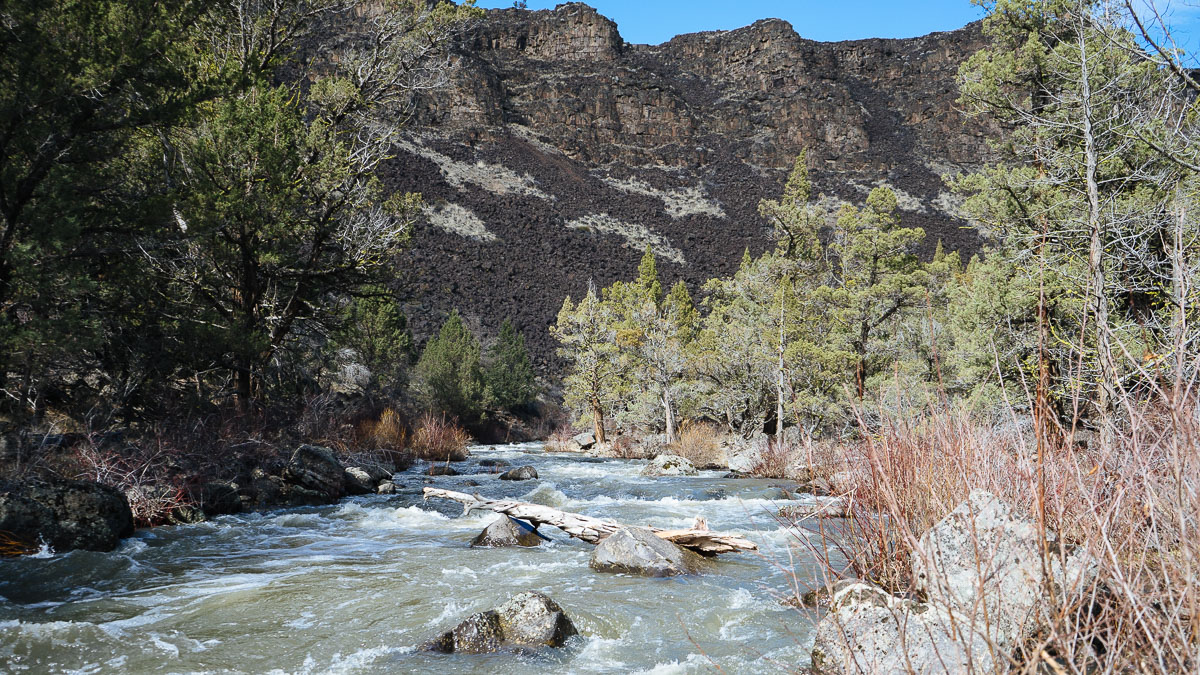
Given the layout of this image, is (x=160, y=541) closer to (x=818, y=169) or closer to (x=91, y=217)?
(x=91, y=217)

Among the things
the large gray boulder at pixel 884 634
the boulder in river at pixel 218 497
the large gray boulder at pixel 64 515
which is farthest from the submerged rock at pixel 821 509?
the boulder in river at pixel 218 497

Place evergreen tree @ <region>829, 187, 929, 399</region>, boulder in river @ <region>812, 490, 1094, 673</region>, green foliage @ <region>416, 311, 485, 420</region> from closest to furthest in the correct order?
boulder in river @ <region>812, 490, 1094, 673</region>
evergreen tree @ <region>829, 187, 929, 399</region>
green foliage @ <region>416, 311, 485, 420</region>

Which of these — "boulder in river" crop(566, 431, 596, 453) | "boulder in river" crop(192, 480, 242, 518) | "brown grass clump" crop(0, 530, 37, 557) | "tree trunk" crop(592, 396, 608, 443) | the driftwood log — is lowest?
"boulder in river" crop(566, 431, 596, 453)

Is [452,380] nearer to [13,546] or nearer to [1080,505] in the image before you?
[13,546]

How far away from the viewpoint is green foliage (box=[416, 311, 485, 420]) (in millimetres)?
35938

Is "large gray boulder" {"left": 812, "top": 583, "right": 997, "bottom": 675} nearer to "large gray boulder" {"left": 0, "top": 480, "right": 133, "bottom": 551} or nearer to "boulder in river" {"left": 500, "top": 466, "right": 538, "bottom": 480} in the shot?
"large gray boulder" {"left": 0, "top": 480, "right": 133, "bottom": 551}

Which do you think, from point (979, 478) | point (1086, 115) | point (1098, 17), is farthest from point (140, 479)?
point (1086, 115)

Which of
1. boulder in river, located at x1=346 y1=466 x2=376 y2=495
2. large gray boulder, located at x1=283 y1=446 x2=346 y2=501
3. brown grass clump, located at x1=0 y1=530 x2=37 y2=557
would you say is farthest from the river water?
boulder in river, located at x1=346 y1=466 x2=376 y2=495

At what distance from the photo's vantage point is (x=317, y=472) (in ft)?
39.9

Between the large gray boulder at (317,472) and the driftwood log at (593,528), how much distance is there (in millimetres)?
3720

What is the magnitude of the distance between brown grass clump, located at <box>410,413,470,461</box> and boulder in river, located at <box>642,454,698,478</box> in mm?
5927

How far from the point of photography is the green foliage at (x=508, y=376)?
44250 mm

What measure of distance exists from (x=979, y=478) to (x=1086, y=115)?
976 centimetres

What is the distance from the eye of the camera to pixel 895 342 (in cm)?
1969
